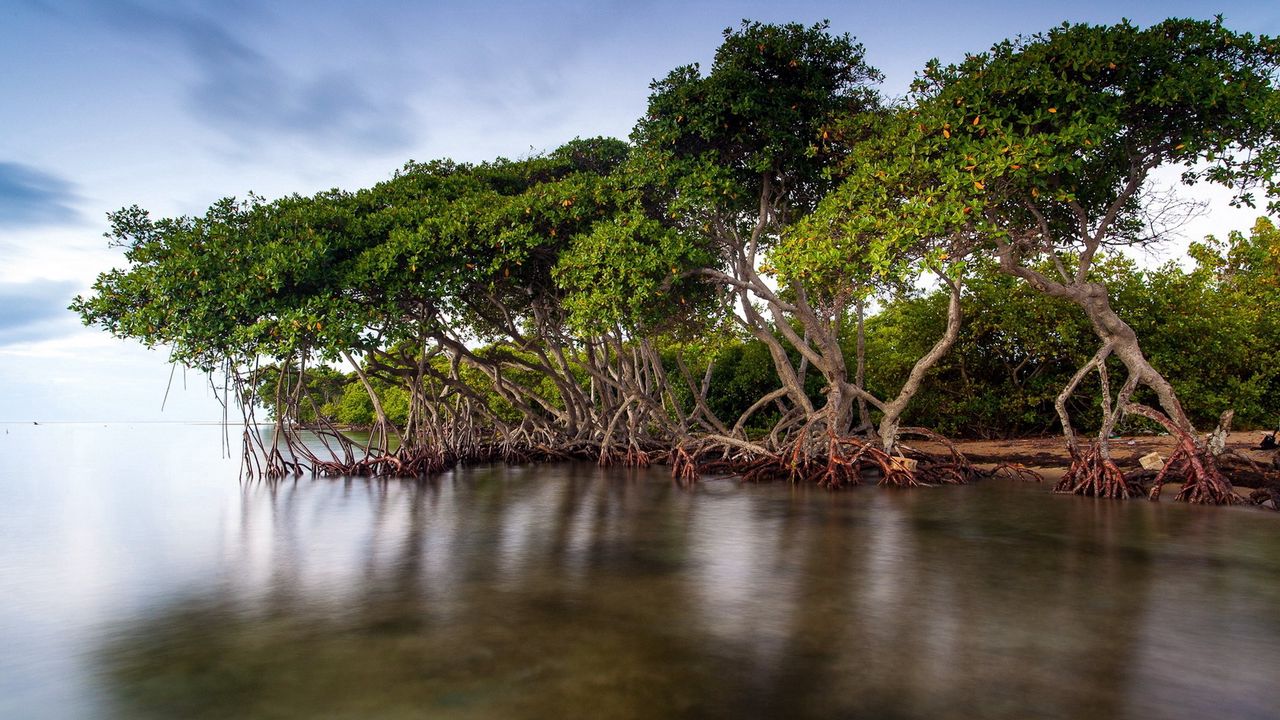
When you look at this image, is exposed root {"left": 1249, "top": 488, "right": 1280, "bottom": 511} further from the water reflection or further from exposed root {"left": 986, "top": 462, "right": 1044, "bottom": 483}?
exposed root {"left": 986, "top": 462, "right": 1044, "bottom": 483}

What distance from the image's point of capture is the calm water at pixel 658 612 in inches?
161

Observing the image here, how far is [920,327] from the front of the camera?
18.5 metres

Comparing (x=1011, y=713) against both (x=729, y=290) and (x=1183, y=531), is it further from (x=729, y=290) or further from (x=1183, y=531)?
(x=729, y=290)

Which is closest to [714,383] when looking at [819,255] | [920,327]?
[920,327]

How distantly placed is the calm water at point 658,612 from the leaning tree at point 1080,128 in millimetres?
3798

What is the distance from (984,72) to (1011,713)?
28.9 feet

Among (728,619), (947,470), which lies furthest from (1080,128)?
(728,619)

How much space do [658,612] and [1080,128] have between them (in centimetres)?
804

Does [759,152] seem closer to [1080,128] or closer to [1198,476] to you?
[1080,128]

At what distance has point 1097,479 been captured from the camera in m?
10.9

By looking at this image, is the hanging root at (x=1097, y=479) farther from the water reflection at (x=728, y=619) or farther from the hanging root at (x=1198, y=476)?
the water reflection at (x=728, y=619)

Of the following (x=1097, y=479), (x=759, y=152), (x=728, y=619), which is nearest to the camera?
(x=728, y=619)

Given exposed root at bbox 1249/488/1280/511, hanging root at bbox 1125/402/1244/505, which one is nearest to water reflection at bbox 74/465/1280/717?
hanging root at bbox 1125/402/1244/505

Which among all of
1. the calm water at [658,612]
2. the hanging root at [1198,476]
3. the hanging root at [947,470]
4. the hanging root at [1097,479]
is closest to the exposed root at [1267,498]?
the hanging root at [1198,476]
